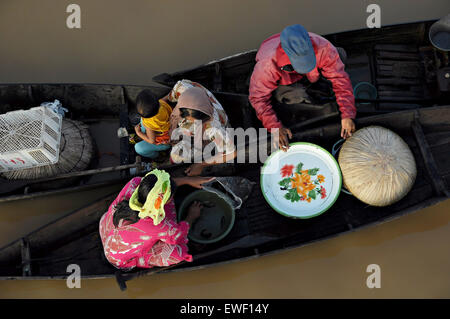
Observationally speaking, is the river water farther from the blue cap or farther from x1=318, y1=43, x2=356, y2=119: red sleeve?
the blue cap

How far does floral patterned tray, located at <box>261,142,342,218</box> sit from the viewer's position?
2867 mm

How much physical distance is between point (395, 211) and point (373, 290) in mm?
869

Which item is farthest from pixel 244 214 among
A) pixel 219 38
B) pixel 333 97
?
pixel 219 38

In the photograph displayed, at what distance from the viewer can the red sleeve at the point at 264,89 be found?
8.67ft

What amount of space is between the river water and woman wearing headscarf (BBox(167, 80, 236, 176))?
3.64ft

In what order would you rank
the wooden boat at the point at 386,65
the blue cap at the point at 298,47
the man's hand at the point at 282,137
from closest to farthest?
the blue cap at the point at 298,47, the man's hand at the point at 282,137, the wooden boat at the point at 386,65

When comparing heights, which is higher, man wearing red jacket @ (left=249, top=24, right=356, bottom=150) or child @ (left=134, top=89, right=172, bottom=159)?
man wearing red jacket @ (left=249, top=24, right=356, bottom=150)

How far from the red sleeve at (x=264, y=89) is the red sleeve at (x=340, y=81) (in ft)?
1.28

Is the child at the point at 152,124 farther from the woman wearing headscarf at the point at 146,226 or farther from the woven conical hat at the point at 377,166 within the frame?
the woven conical hat at the point at 377,166

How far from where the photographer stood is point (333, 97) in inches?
119

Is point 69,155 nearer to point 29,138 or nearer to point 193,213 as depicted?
point 29,138

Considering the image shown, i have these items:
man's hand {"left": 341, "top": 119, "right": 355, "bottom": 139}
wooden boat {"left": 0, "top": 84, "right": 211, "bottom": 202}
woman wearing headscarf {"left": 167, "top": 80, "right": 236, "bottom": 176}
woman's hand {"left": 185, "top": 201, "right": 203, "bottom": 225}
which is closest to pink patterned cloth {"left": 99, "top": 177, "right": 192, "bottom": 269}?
woman's hand {"left": 185, "top": 201, "right": 203, "bottom": 225}

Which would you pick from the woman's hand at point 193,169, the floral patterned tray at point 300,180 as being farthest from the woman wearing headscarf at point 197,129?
the floral patterned tray at point 300,180

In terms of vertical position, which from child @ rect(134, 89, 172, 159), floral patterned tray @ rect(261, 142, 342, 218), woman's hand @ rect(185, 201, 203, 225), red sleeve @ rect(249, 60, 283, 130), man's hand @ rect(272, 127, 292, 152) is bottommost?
woman's hand @ rect(185, 201, 203, 225)
